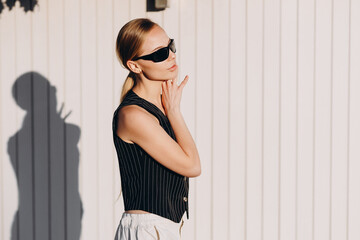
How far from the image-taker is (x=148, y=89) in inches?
109

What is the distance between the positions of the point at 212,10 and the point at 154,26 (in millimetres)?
1810

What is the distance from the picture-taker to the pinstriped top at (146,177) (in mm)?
2656

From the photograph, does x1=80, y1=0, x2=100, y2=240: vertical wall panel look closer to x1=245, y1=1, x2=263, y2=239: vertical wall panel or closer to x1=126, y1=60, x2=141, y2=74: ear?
x1=245, y1=1, x2=263, y2=239: vertical wall panel

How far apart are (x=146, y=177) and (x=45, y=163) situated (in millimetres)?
2318

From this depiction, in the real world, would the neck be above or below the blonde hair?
below

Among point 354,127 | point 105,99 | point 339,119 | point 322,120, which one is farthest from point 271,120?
point 105,99

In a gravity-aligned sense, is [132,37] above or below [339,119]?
above

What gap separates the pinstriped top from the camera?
266 cm

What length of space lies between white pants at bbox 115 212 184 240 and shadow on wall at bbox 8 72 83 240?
206 centimetres

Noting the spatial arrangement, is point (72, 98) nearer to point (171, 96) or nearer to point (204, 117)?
point (204, 117)

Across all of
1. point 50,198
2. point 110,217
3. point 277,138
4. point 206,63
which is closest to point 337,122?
point 277,138

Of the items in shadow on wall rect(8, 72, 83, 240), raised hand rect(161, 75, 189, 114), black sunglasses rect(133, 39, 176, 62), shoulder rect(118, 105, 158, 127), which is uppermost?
black sunglasses rect(133, 39, 176, 62)

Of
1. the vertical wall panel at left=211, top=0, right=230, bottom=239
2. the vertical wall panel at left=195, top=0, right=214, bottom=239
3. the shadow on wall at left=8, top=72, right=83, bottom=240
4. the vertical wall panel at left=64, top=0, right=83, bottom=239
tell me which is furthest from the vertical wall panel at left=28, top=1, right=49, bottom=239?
the vertical wall panel at left=211, top=0, right=230, bottom=239

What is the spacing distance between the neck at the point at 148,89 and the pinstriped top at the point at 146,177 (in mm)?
55
